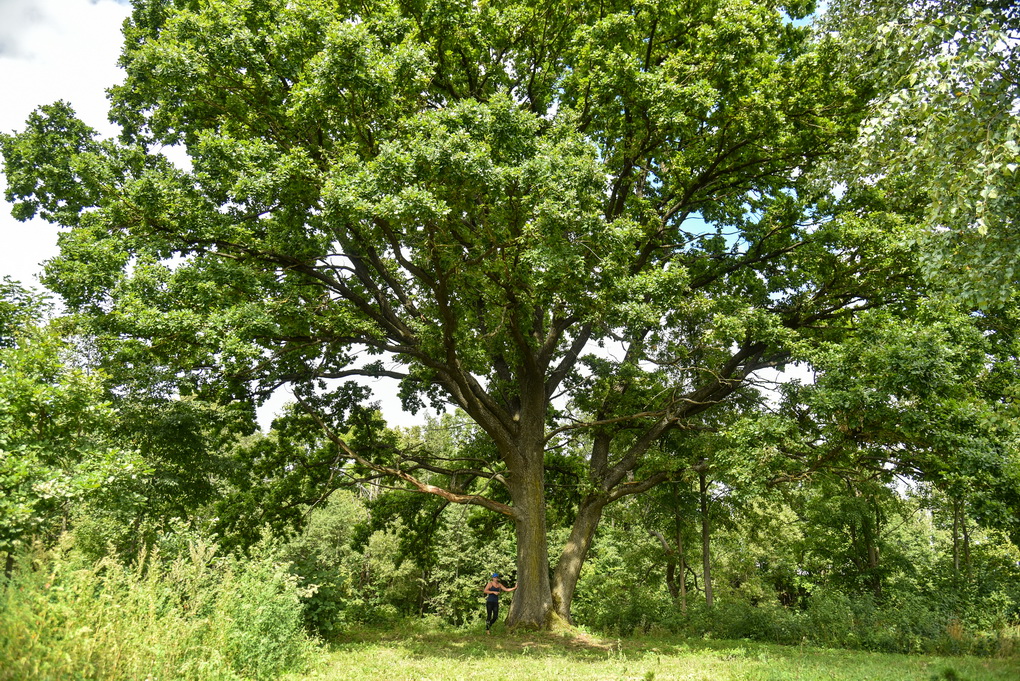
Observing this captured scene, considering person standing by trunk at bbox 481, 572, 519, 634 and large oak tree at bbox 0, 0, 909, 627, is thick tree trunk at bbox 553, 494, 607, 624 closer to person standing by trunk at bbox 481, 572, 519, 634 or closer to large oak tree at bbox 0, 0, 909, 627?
large oak tree at bbox 0, 0, 909, 627

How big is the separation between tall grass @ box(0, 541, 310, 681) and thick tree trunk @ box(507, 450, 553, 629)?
625 centimetres

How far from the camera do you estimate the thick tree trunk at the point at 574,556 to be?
13.5 meters

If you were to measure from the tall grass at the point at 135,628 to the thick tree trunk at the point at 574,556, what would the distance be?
7.34 meters

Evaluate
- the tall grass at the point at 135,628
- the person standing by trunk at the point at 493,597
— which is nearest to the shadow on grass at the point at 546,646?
→ the person standing by trunk at the point at 493,597

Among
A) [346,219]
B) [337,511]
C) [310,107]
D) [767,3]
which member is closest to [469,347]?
[346,219]

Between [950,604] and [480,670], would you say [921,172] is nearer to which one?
[480,670]

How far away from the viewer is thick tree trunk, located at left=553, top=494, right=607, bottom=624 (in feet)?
44.4

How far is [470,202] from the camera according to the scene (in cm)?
1009

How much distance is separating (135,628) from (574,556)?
10.4m

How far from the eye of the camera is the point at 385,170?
28.8 ft

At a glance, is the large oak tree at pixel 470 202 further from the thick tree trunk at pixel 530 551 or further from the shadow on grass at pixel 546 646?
the shadow on grass at pixel 546 646

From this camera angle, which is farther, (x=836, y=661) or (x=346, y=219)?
(x=346, y=219)

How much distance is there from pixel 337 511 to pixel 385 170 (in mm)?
22689

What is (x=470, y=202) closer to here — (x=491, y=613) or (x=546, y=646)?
(x=546, y=646)
